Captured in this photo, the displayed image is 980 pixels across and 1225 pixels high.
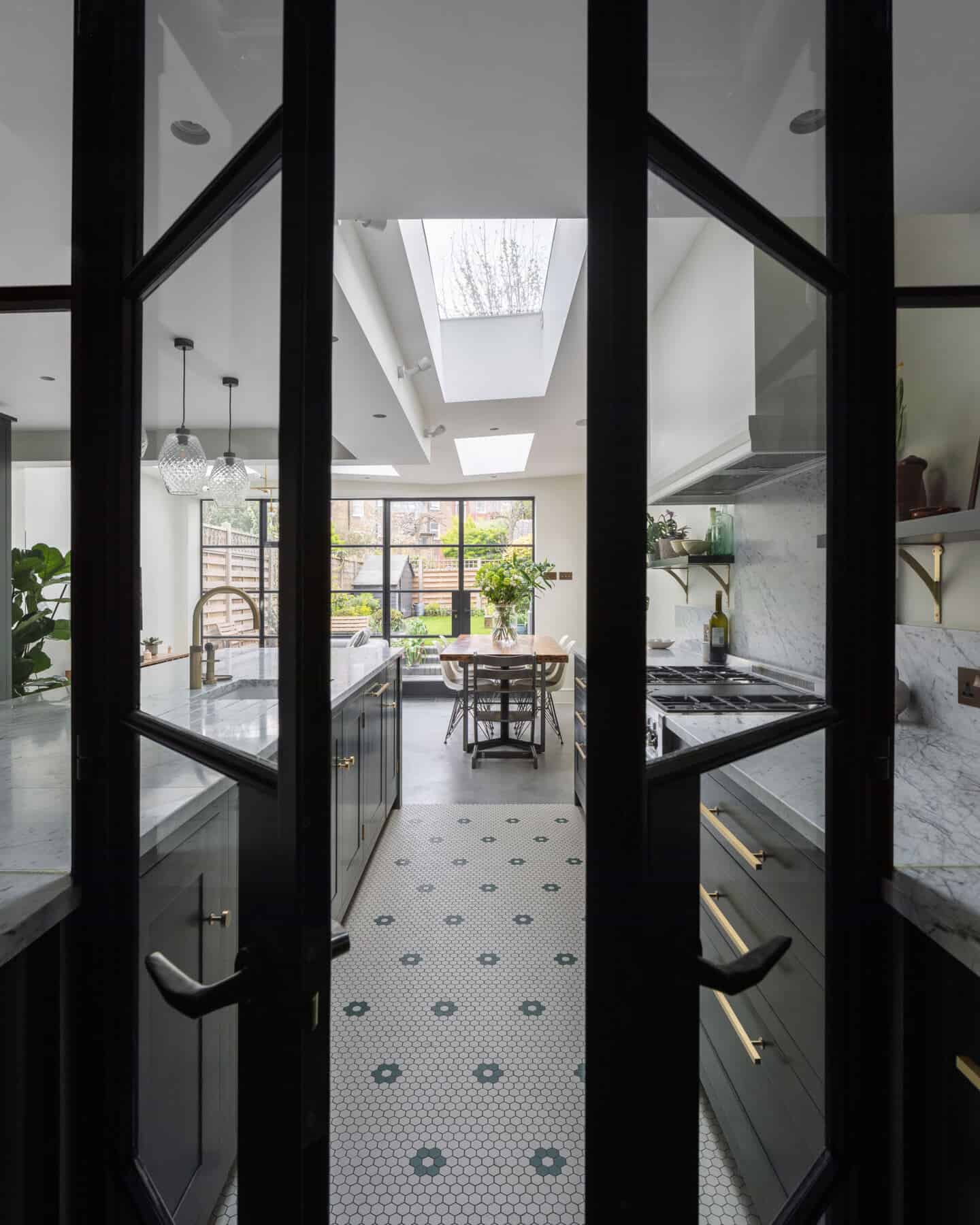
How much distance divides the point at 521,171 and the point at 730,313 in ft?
4.25

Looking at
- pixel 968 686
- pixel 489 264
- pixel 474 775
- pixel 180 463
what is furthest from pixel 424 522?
pixel 180 463

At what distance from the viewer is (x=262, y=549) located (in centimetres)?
67

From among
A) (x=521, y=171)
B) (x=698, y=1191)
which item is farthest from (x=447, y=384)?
(x=698, y=1191)

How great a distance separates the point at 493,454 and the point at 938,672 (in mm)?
6408

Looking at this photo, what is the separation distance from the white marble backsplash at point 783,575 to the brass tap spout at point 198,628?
2.10ft

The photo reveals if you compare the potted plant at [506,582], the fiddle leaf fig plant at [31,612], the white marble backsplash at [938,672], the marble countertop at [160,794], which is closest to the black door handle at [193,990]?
the marble countertop at [160,794]

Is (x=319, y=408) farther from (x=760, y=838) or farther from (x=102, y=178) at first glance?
(x=760, y=838)

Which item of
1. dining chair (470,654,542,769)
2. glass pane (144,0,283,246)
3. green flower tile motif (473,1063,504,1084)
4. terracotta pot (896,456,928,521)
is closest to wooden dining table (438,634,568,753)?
dining chair (470,654,542,769)

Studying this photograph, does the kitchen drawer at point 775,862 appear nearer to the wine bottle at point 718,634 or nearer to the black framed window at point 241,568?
the wine bottle at point 718,634

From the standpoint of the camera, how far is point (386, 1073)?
178 centimetres

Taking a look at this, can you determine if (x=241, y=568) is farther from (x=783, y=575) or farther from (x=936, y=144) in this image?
(x=936, y=144)

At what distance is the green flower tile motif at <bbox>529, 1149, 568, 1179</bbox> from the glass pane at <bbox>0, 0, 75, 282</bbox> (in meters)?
2.63

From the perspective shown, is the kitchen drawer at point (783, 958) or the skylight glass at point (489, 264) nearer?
the kitchen drawer at point (783, 958)

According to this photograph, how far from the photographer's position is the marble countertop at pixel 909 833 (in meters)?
0.70
